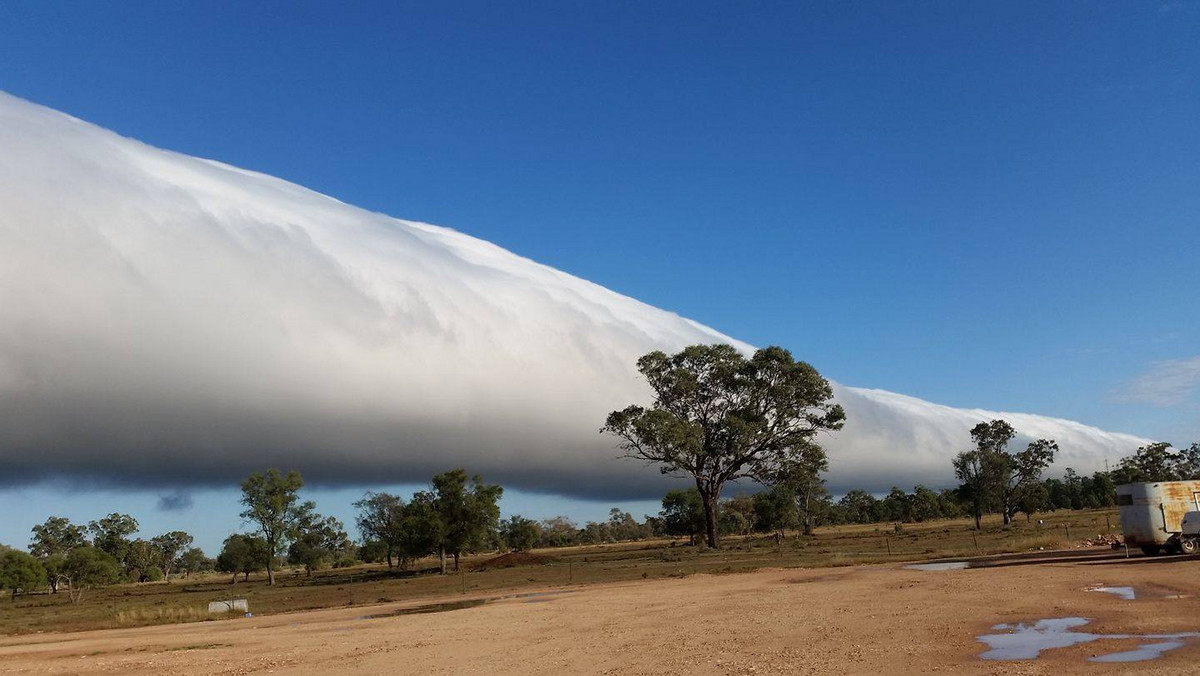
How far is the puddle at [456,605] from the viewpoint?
1492 inches

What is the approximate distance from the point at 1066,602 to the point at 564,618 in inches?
660

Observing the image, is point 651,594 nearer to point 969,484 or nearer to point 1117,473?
point 969,484

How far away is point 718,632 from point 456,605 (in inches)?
855

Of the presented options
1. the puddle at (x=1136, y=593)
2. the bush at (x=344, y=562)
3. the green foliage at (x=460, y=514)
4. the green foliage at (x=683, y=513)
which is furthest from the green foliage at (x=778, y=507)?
the puddle at (x=1136, y=593)

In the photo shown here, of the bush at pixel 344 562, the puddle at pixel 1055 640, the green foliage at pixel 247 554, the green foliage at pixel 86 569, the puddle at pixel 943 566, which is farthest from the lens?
the bush at pixel 344 562

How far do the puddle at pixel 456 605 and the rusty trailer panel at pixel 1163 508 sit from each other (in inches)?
1127

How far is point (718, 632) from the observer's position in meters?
23.0

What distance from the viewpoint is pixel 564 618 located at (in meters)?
30.0

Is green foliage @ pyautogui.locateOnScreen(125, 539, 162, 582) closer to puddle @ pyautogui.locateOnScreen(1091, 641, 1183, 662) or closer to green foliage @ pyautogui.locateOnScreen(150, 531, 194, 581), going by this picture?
green foliage @ pyautogui.locateOnScreen(150, 531, 194, 581)

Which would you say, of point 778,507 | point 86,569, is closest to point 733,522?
point 778,507

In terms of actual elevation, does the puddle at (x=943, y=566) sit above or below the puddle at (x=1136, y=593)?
below

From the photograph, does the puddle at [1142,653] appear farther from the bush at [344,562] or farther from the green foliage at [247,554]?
the bush at [344,562]

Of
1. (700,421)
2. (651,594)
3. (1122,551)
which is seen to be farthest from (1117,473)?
(651,594)

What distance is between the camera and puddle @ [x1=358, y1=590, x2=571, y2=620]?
37.9 metres
